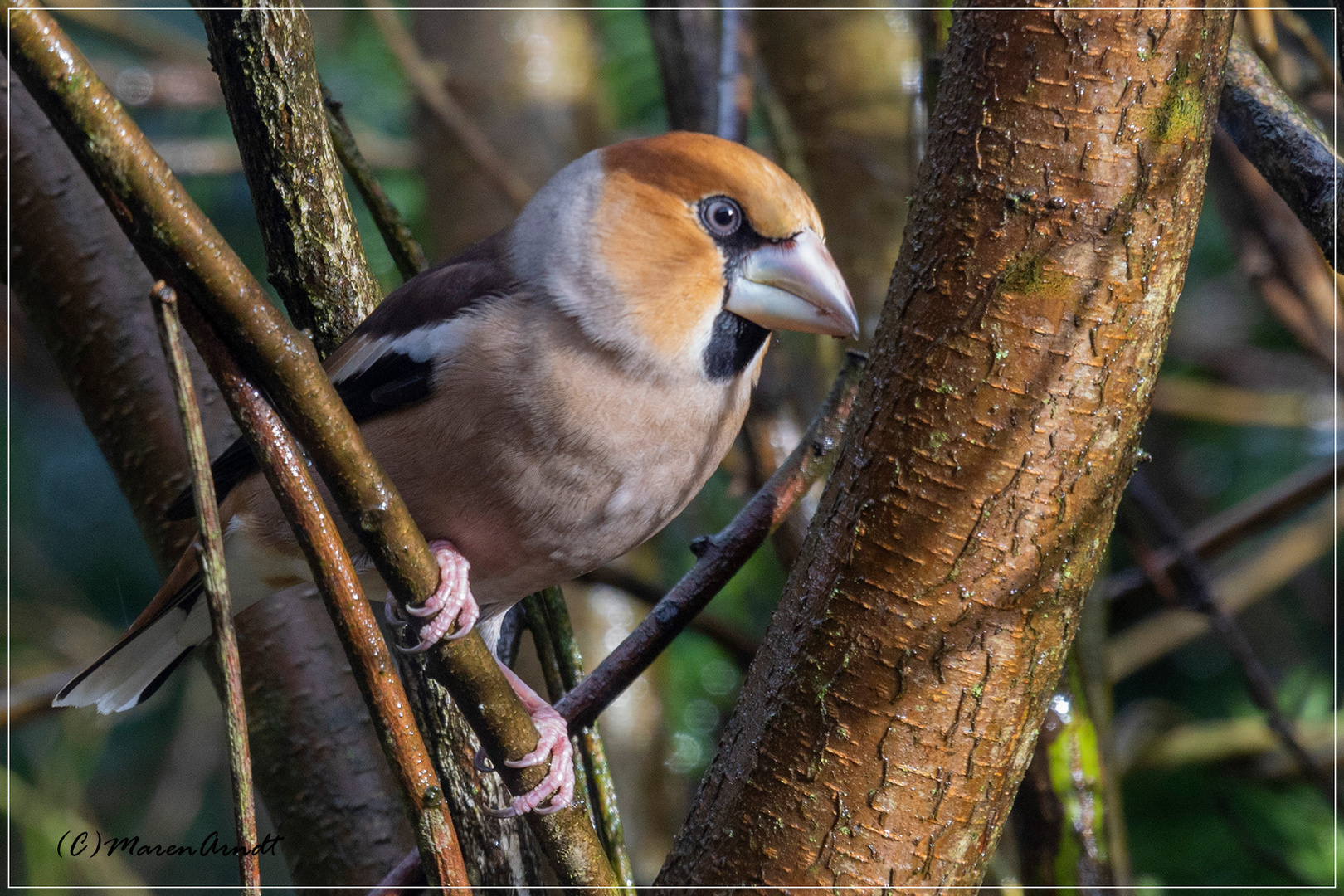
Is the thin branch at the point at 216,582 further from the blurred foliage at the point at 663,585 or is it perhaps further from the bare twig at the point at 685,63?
the blurred foliage at the point at 663,585

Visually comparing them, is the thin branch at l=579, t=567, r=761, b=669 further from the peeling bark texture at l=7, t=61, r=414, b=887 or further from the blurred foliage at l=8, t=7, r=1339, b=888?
the blurred foliage at l=8, t=7, r=1339, b=888

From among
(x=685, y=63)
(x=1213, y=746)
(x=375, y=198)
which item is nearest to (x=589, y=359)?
(x=375, y=198)

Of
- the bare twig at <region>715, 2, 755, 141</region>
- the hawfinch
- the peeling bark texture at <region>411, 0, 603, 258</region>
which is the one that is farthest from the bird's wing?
the peeling bark texture at <region>411, 0, 603, 258</region>

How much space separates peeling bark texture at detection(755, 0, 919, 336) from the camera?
3893mm

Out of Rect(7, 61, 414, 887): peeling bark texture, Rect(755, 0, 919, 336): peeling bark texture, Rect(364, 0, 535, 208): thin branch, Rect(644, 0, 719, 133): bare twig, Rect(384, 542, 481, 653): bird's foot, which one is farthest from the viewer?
Rect(755, 0, 919, 336): peeling bark texture

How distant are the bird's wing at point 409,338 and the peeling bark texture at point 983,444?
81 cm

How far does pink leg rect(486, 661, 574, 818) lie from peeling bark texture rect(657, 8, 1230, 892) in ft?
0.89

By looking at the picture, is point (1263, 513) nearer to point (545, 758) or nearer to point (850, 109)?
point (850, 109)

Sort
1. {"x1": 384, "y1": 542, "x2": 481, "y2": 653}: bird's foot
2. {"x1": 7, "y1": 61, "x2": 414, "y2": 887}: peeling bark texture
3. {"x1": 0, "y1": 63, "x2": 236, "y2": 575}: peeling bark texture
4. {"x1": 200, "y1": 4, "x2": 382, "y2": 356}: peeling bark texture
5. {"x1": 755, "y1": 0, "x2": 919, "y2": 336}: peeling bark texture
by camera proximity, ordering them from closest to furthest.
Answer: {"x1": 384, "y1": 542, "x2": 481, "y2": 653}: bird's foot → {"x1": 200, "y1": 4, "x2": 382, "y2": 356}: peeling bark texture → {"x1": 7, "y1": 61, "x2": 414, "y2": 887}: peeling bark texture → {"x1": 0, "y1": 63, "x2": 236, "y2": 575}: peeling bark texture → {"x1": 755, "y1": 0, "x2": 919, "y2": 336}: peeling bark texture

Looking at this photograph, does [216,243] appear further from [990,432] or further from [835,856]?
[835,856]

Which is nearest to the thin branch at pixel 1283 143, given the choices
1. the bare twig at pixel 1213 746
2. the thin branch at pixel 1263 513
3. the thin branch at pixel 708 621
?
the thin branch at pixel 1263 513

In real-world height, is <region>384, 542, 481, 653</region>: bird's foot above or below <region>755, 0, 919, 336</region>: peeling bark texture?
below

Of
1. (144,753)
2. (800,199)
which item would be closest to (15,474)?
(144,753)

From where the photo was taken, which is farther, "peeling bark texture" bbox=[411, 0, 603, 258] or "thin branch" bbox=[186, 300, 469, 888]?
"peeling bark texture" bbox=[411, 0, 603, 258]
